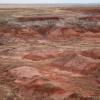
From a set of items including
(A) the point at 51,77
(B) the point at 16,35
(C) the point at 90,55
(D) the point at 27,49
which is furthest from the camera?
(B) the point at 16,35

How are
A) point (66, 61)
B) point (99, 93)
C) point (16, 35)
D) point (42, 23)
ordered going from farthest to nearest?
point (42, 23) → point (16, 35) → point (66, 61) → point (99, 93)

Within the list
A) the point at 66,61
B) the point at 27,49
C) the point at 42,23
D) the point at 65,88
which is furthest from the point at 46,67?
the point at 42,23

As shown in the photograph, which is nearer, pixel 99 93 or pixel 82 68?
pixel 99 93

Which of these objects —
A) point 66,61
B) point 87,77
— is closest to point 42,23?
point 66,61

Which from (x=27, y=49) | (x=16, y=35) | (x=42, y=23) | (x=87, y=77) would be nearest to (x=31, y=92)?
(x=87, y=77)

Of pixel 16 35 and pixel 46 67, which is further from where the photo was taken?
pixel 16 35

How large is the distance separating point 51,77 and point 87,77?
1576mm

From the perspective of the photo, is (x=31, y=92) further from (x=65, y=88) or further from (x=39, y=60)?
(x=39, y=60)

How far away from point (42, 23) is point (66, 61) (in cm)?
1622

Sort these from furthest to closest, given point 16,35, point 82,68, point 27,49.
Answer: point 16,35, point 27,49, point 82,68

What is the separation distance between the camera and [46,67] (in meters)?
14.9

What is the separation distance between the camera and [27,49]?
804 inches

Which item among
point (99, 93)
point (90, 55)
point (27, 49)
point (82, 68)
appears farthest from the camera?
point (27, 49)

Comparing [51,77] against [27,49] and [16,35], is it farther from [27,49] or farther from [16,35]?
[16,35]
